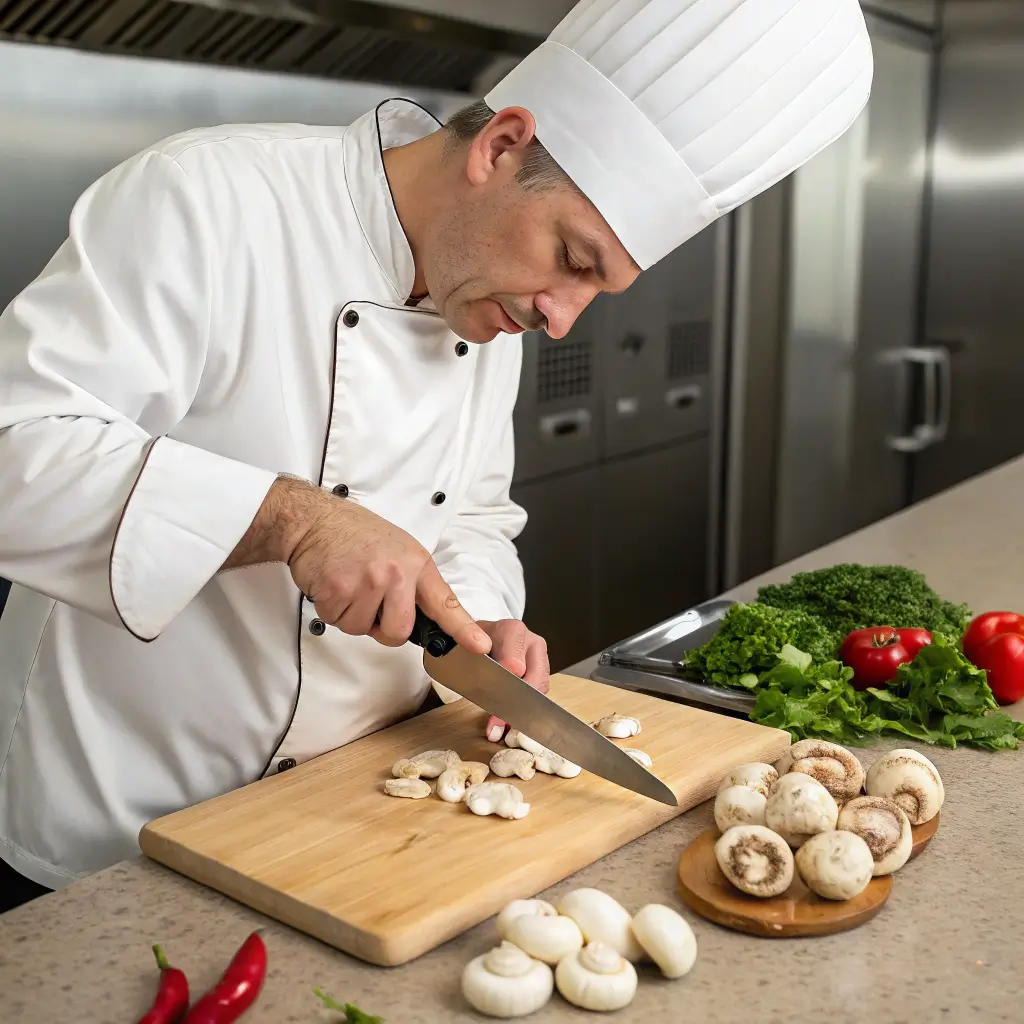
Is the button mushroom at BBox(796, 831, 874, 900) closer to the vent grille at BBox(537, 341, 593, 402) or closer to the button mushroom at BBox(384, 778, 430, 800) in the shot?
the button mushroom at BBox(384, 778, 430, 800)

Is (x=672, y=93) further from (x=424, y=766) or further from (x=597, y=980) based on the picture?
(x=597, y=980)

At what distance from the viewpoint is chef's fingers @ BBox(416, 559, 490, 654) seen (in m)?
1.19

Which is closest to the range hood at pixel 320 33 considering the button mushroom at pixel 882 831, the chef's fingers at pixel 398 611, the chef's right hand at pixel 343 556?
the chef's right hand at pixel 343 556

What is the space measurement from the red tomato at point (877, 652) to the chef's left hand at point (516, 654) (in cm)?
41

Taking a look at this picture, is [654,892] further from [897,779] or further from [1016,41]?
[1016,41]

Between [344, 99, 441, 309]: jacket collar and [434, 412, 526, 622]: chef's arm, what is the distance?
0.33m

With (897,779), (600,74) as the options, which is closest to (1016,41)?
(600,74)

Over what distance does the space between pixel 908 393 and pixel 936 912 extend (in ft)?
12.9

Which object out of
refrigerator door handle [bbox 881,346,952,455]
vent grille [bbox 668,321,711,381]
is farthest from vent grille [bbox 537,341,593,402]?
refrigerator door handle [bbox 881,346,952,455]

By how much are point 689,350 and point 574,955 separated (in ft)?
9.99

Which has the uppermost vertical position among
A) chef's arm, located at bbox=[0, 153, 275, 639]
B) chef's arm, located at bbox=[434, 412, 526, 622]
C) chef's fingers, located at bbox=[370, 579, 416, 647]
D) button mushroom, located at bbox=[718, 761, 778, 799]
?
chef's arm, located at bbox=[0, 153, 275, 639]

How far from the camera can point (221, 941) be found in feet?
3.27

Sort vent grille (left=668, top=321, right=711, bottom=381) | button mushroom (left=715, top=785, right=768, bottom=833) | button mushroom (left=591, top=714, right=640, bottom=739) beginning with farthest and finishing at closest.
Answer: vent grille (left=668, top=321, right=711, bottom=381) → button mushroom (left=591, top=714, right=640, bottom=739) → button mushroom (left=715, top=785, right=768, bottom=833)

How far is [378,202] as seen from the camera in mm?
1372
